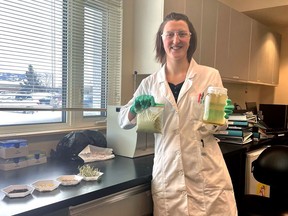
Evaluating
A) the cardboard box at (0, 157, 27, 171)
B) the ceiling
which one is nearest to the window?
the cardboard box at (0, 157, 27, 171)

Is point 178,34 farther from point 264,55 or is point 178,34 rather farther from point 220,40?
point 264,55

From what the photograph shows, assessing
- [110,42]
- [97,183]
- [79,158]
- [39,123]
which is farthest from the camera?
[110,42]

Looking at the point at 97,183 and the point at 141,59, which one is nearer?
the point at 97,183

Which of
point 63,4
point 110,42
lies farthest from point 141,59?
point 63,4

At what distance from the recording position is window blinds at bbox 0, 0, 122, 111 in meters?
1.83

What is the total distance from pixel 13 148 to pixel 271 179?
1493 mm

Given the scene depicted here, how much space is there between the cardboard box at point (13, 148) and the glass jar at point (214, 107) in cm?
107

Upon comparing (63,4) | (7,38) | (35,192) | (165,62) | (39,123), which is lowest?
(35,192)

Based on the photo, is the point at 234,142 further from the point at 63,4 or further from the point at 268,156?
the point at 63,4

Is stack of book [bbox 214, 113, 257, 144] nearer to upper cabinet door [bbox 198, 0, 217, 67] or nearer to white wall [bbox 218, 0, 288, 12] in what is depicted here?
upper cabinet door [bbox 198, 0, 217, 67]

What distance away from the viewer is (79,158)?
185 centimetres

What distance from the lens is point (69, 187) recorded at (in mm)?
1298

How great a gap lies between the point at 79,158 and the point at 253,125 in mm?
1859

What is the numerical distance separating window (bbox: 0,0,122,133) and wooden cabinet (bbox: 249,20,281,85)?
2159mm
